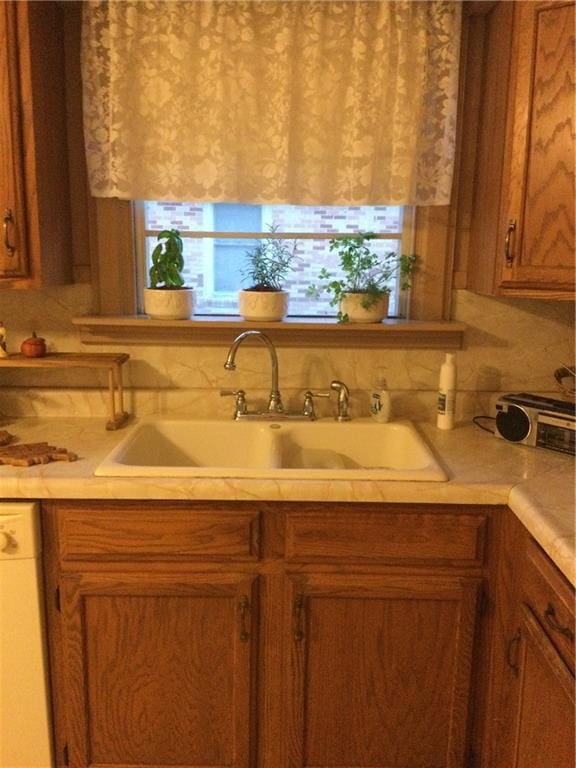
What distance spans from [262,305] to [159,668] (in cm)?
103

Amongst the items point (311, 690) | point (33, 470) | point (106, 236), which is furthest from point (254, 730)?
point (106, 236)

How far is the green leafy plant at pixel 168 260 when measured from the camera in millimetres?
1917

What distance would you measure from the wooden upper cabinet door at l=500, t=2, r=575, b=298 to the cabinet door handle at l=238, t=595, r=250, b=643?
1.08 metres

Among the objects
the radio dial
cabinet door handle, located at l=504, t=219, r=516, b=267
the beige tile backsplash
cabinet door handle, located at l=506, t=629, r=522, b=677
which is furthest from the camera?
the beige tile backsplash

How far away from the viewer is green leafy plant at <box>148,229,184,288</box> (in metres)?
1.92

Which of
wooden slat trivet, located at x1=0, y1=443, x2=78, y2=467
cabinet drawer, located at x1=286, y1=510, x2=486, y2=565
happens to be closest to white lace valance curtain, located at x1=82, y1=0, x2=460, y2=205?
wooden slat trivet, located at x1=0, y1=443, x2=78, y2=467

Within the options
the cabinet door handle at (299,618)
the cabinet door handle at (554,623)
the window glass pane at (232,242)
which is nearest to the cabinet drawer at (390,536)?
the cabinet door handle at (299,618)

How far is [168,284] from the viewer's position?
196cm

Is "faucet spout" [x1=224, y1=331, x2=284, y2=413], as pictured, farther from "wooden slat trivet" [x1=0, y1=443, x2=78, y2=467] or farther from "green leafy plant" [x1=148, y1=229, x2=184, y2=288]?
"wooden slat trivet" [x1=0, y1=443, x2=78, y2=467]

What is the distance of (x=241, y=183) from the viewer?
190 cm

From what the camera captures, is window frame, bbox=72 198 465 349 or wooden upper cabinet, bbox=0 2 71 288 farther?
window frame, bbox=72 198 465 349

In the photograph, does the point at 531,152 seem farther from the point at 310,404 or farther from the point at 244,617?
the point at 244,617

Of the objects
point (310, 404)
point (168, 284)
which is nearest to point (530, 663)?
point (310, 404)

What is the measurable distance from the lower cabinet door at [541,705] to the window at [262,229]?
1191mm
